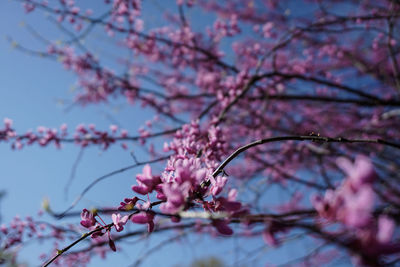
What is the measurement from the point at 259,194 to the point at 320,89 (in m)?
4.52

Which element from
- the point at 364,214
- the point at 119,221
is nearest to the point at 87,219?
the point at 119,221

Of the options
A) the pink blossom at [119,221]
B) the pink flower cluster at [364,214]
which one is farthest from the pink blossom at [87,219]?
the pink flower cluster at [364,214]

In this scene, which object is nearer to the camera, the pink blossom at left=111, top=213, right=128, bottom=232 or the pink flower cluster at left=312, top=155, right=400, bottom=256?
the pink flower cluster at left=312, top=155, right=400, bottom=256

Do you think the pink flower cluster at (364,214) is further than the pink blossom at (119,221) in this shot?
No

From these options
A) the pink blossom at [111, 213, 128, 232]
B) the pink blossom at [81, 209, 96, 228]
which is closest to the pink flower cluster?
the pink blossom at [111, 213, 128, 232]

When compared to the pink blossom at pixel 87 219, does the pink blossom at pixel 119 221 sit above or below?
below

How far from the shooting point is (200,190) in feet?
3.88

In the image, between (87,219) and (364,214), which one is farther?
(87,219)

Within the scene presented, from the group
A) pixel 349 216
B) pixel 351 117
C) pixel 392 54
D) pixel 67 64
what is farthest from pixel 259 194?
Answer: pixel 67 64

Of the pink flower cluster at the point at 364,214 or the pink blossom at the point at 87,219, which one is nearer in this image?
the pink flower cluster at the point at 364,214

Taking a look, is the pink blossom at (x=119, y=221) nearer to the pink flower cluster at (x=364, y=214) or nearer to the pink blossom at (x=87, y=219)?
the pink blossom at (x=87, y=219)

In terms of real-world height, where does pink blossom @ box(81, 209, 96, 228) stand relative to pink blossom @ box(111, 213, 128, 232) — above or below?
above

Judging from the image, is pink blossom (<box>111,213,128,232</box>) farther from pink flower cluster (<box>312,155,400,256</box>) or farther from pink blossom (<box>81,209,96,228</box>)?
pink flower cluster (<box>312,155,400,256</box>)

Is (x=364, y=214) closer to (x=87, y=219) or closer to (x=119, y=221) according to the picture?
(x=119, y=221)
